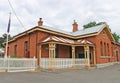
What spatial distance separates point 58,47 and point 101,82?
12872 millimetres

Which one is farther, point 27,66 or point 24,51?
point 24,51

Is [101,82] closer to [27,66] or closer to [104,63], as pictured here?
[27,66]

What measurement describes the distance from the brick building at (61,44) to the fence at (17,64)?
2.29 m

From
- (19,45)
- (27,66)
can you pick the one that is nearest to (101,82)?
(27,66)

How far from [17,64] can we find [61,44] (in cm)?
660

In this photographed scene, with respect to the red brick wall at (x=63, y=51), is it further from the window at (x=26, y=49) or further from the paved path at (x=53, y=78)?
the paved path at (x=53, y=78)

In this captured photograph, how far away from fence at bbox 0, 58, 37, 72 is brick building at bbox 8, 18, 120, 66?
2.29 metres

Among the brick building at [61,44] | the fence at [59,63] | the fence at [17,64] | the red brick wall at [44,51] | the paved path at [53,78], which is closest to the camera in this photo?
the paved path at [53,78]

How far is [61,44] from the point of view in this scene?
21.2 m

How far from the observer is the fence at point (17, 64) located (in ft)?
51.5

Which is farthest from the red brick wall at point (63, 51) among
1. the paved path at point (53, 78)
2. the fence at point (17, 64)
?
the paved path at point (53, 78)

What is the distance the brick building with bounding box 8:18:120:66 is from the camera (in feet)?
68.1

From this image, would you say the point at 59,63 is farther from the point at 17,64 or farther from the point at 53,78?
the point at 53,78

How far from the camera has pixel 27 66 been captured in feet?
57.3
